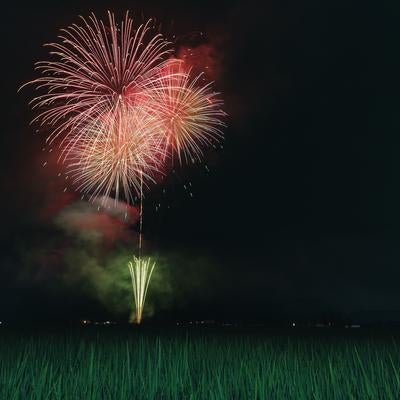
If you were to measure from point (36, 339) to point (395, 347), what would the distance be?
741cm

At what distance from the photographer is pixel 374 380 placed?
8.91 m

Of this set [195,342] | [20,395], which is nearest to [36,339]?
[195,342]

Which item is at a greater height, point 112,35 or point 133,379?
point 112,35

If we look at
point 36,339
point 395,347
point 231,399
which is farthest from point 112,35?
point 231,399

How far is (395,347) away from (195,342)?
3.96 meters

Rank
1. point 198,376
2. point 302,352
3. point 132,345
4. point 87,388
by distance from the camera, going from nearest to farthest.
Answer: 1. point 87,388
2. point 198,376
3. point 302,352
4. point 132,345

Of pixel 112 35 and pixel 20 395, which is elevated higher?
pixel 112 35

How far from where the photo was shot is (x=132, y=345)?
13.1m

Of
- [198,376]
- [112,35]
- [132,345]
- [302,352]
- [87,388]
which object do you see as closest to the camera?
[87,388]

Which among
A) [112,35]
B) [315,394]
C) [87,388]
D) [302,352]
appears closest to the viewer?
[315,394]

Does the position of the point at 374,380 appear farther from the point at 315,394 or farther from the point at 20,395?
the point at 20,395

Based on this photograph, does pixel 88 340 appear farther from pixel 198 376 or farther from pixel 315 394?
pixel 315 394

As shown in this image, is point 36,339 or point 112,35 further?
point 112,35

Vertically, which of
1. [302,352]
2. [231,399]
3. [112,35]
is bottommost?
[231,399]
